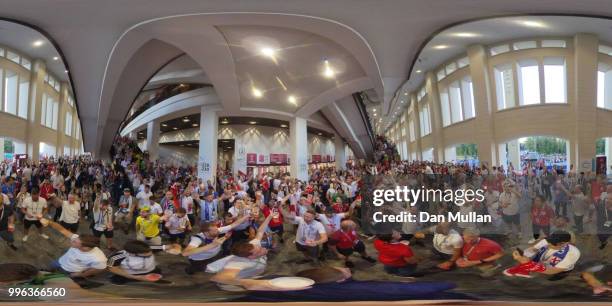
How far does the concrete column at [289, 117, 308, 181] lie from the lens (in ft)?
10.5

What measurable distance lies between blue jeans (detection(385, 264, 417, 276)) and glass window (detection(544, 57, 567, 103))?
180 centimetres

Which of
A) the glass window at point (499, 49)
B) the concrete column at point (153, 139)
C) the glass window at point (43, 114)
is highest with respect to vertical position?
the glass window at point (499, 49)

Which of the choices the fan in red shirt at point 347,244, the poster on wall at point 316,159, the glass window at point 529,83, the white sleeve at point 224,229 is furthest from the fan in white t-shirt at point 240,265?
the glass window at point 529,83

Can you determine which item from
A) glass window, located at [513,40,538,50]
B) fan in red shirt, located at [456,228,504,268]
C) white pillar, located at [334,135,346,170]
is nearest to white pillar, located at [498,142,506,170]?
fan in red shirt, located at [456,228,504,268]

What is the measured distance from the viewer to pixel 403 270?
10.2ft

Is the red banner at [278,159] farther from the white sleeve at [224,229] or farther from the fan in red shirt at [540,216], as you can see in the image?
the fan in red shirt at [540,216]

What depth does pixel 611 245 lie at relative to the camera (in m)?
3.08

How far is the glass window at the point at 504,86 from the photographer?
309cm

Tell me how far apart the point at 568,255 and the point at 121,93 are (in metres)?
4.12

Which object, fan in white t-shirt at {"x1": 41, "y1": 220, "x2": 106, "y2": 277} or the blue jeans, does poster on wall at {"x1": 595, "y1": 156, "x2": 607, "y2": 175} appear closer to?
the blue jeans


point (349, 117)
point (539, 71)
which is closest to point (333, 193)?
point (349, 117)

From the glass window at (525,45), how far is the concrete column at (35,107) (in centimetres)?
408

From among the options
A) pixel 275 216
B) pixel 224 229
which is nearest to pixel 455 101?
pixel 275 216

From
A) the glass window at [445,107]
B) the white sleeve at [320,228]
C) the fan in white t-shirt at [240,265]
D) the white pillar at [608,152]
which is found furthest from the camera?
the glass window at [445,107]
